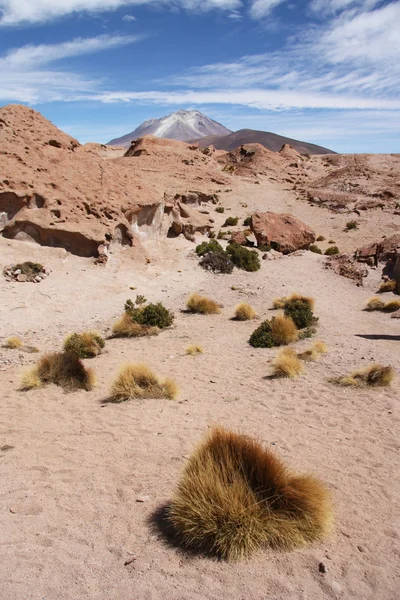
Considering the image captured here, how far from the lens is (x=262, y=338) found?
10234mm

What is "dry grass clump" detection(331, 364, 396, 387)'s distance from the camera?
744 cm

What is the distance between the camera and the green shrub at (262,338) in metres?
10.1

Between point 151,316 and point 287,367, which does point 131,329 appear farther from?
point 287,367

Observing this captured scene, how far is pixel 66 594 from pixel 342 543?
2.11 meters

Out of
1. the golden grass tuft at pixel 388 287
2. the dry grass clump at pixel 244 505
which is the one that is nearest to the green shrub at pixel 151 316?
the dry grass clump at pixel 244 505

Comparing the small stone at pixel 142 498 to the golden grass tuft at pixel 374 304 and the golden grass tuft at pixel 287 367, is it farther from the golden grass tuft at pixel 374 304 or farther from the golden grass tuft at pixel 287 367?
the golden grass tuft at pixel 374 304

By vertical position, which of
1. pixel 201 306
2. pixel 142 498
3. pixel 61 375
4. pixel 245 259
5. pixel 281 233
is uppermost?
pixel 281 233

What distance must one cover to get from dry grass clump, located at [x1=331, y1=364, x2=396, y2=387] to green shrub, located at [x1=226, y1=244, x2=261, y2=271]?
33.9 feet

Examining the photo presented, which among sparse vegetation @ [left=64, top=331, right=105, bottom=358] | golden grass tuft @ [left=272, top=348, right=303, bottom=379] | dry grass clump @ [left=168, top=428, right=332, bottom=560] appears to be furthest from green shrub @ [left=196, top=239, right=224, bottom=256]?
dry grass clump @ [left=168, top=428, right=332, bottom=560]

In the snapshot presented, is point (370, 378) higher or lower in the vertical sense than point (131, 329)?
higher

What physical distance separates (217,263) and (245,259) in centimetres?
144

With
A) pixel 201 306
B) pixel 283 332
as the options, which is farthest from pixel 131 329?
pixel 283 332

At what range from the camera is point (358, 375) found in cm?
780

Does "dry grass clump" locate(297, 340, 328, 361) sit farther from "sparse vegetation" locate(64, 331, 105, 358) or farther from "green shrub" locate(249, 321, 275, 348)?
"sparse vegetation" locate(64, 331, 105, 358)
